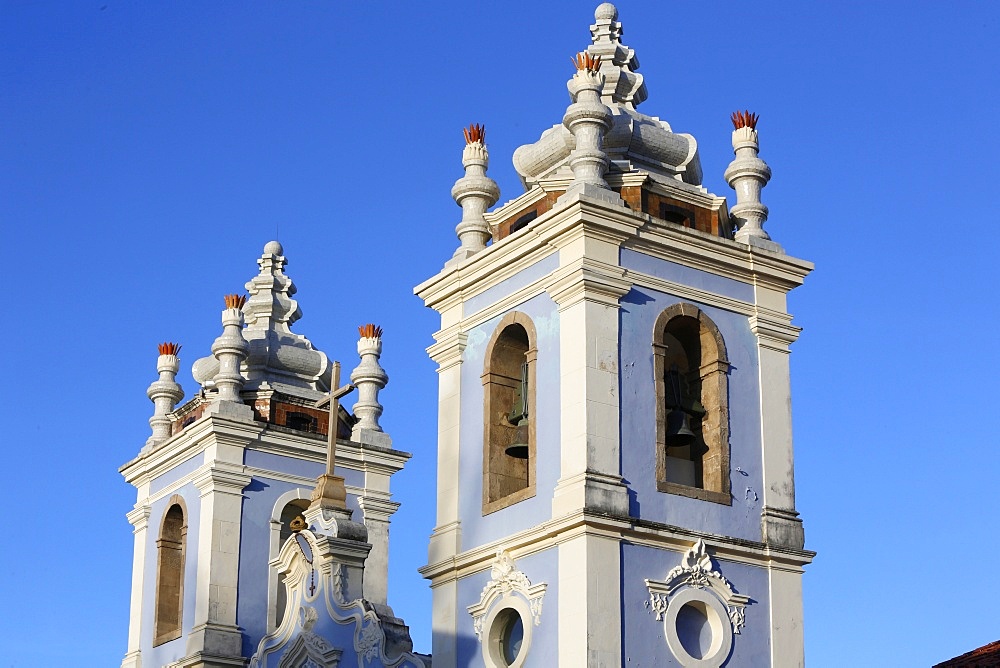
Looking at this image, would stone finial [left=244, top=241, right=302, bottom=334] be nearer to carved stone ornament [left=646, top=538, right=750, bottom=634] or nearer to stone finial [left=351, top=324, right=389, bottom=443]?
stone finial [left=351, top=324, right=389, bottom=443]

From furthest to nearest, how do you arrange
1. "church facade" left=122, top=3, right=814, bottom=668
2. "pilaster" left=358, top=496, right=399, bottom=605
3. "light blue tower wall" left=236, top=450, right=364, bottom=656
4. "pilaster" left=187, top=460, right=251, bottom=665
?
"pilaster" left=358, top=496, right=399, bottom=605 < "light blue tower wall" left=236, top=450, right=364, bottom=656 < "pilaster" left=187, top=460, right=251, bottom=665 < "church facade" left=122, top=3, right=814, bottom=668

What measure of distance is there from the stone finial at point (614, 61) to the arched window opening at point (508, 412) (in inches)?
136

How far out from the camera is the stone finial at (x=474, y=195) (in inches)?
934

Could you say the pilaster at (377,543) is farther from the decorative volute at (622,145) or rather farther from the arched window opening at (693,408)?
the arched window opening at (693,408)

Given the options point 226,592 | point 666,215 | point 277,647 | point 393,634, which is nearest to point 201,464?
point 226,592

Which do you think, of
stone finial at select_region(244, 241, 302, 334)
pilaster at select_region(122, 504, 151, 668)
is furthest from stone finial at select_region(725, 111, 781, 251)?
pilaster at select_region(122, 504, 151, 668)

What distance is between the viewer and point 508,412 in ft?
73.5

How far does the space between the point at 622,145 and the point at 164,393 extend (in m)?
10.3

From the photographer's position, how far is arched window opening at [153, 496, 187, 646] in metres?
28.3

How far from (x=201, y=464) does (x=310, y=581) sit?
5.48 meters

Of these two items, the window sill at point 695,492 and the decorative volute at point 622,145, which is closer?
the window sill at point 695,492

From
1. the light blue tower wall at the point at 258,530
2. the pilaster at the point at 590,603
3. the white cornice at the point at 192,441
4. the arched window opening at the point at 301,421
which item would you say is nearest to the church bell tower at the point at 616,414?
the pilaster at the point at 590,603

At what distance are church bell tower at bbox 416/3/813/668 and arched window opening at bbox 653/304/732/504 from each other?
1.0 inches

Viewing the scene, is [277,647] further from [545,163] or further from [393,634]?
[545,163]
